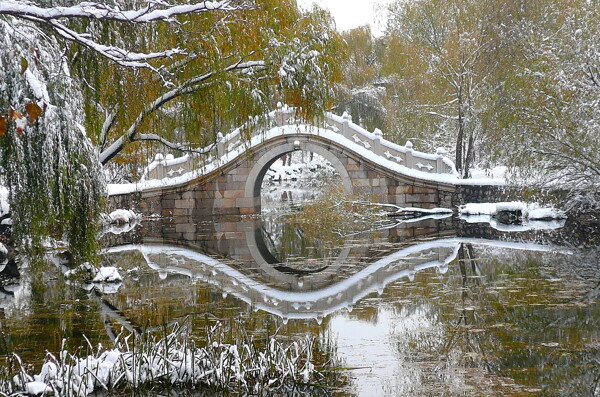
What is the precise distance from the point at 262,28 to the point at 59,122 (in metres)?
4.66

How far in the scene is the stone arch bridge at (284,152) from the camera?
19672 millimetres

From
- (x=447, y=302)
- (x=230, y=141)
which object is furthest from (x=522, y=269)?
(x=230, y=141)

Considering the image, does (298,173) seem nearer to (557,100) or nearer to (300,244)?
(300,244)

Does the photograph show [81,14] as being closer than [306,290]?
Yes

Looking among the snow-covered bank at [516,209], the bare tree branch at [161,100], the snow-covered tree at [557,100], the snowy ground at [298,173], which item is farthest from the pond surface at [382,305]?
the snowy ground at [298,173]

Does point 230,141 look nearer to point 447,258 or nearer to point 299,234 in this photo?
point 299,234

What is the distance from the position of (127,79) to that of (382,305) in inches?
157

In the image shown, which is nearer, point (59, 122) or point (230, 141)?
point (59, 122)

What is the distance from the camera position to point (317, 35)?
33.1 ft

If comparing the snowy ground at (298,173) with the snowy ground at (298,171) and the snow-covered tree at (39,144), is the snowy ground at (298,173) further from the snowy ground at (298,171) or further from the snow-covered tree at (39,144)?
the snow-covered tree at (39,144)

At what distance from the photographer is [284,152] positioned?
20484 mm

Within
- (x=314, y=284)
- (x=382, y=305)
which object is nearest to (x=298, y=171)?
(x=314, y=284)

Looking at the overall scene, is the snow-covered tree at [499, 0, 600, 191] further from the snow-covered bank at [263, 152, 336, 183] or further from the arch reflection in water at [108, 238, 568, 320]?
the snow-covered bank at [263, 152, 336, 183]

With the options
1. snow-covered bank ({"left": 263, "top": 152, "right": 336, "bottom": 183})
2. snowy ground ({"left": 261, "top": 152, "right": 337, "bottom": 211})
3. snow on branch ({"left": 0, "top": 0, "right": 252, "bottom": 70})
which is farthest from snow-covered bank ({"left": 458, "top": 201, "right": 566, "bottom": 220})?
snow-covered bank ({"left": 263, "top": 152, "right": 336, "bottom": 183})
